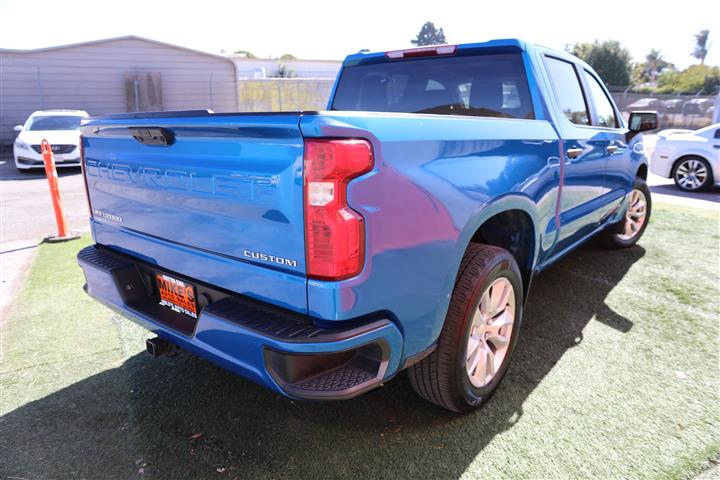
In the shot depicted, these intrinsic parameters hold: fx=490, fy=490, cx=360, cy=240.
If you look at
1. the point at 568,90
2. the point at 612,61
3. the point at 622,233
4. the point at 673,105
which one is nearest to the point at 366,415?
the point at 568,90

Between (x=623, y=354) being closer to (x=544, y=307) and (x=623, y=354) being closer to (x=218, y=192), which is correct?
(x=544, y=307)

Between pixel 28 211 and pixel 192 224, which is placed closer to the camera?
pixel 192 224

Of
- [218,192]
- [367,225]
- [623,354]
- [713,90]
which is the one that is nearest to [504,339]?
[623,354]

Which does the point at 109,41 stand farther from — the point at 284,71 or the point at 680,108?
the point at 680,108

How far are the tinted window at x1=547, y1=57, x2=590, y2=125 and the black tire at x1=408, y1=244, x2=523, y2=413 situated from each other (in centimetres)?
145

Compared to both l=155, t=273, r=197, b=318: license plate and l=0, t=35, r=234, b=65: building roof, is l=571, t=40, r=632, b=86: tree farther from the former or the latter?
l=155, t=273, r=197, b=318: license plate

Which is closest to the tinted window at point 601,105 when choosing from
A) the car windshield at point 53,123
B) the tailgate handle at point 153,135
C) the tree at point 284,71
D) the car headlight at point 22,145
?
the tailgate handle at point 153,135

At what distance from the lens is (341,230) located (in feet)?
5.44

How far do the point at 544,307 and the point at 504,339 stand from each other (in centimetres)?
143

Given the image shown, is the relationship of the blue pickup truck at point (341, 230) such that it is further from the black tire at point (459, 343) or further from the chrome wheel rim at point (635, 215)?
the chrome wheel rim at point (635, 215)

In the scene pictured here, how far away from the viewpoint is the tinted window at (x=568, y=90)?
10.9 ft

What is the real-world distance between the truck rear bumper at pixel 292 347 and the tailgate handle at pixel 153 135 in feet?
2.10

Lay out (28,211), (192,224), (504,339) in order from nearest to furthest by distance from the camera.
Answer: (192,224), (504,339), (28,211)

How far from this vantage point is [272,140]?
171cm
